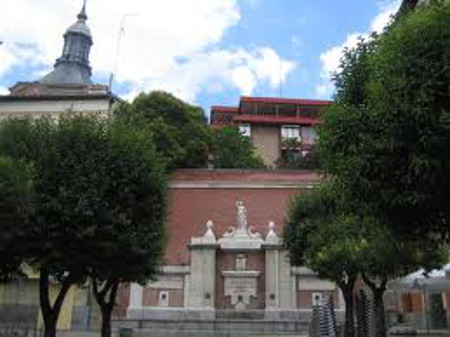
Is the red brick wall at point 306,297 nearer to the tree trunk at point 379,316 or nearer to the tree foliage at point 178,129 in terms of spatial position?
the tree foliage at point 178,129

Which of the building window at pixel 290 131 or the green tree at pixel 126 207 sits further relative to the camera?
the building window at pixel 290 131

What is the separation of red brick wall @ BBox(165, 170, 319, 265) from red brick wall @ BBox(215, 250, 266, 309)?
8.97 feet

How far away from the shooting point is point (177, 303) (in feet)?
130

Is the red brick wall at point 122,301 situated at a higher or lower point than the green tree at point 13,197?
lower

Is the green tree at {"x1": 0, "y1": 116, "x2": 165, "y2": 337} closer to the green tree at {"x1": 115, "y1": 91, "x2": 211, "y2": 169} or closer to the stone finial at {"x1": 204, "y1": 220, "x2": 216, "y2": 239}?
the stone finial at {"x1": 204, "y1": 220, "x2": 216, "y2": 239}

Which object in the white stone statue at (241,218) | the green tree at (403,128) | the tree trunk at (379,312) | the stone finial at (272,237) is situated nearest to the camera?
the green tree at (403,128)

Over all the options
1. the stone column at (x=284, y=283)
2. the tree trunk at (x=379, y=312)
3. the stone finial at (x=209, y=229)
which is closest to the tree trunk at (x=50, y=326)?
the tree trunk at (x=379, y=312)

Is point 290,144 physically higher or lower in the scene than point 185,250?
higher

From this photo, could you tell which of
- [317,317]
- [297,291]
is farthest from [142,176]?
[297,291]

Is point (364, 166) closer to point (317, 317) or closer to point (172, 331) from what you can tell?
point (317, 317)

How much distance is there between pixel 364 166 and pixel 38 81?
64.9m

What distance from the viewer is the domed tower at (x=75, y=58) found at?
72250 millimetres

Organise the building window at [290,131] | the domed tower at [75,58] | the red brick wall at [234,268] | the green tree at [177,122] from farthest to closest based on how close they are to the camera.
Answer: the building window at [290,131]
the domed tower at [75,58]
the green tree at [177,122]
the red brick wall at [234,268]

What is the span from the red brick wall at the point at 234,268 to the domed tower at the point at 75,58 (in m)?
37.4
